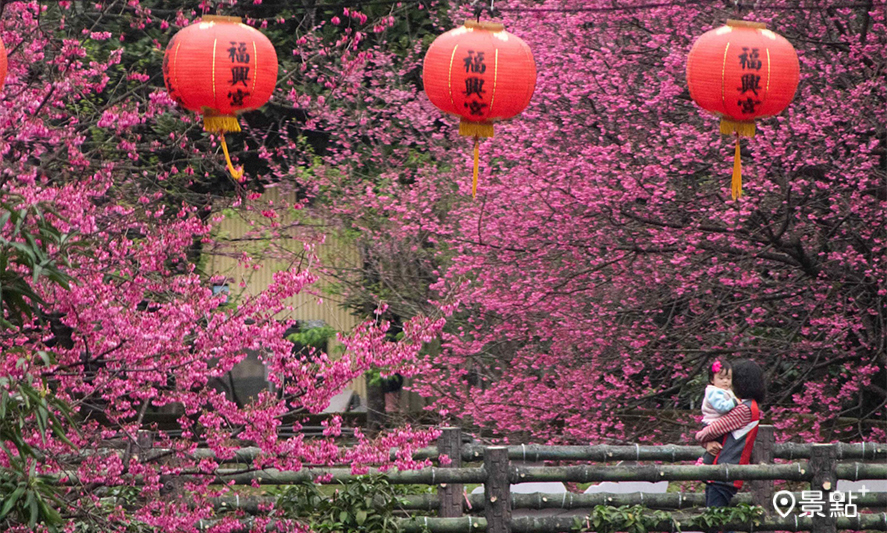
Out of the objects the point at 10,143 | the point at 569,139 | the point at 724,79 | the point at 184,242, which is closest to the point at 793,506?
the point at 724,79

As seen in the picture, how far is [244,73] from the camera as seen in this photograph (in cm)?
613

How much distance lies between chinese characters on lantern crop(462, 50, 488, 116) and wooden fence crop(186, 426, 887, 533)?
2.27m

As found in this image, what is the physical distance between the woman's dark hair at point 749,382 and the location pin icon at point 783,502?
1.04 metres

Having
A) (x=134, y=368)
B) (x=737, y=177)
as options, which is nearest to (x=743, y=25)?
(x=737, y=177)

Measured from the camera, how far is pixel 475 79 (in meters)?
6.14

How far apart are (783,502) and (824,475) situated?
379mm

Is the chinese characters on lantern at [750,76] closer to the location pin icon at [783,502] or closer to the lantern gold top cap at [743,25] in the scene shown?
the lantern gold top cap at [743,25]

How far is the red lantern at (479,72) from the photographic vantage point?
6121 mm

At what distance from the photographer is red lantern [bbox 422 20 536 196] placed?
612 centimetres

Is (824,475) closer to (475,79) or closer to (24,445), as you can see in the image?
(475,79)

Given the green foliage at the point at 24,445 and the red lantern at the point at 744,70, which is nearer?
the green foliage at the point at 24,445

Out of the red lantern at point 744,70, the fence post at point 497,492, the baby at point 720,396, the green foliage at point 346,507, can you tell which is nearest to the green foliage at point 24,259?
the green foliage at point 346,507

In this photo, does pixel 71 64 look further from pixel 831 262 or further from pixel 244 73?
pixel 831 262

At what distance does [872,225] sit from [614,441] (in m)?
2.80
